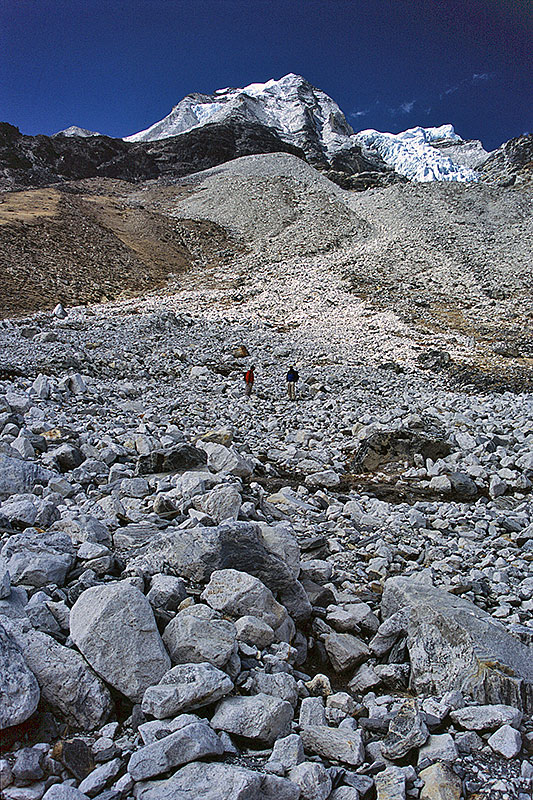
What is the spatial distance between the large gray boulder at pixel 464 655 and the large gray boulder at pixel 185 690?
5.18 ft

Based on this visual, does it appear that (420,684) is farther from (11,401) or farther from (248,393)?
(248,393)

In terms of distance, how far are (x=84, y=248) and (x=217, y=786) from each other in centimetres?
3273

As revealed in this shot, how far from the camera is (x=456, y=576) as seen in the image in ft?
16.5

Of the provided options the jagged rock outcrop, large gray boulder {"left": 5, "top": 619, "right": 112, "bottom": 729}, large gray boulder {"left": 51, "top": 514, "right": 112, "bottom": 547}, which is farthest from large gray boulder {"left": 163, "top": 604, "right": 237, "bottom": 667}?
the jagged rock outcrop

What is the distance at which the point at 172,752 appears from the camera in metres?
2.25

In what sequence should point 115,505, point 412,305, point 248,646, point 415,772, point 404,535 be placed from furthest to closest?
1. point 412,305
2. point 404,535
3. point 115,505
4. point 248,646
5. point 415,772

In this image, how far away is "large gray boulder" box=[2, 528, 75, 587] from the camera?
3.36 metres

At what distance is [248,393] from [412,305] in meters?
14.7

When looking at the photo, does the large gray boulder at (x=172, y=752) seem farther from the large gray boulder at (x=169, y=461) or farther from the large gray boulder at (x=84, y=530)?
the large gray boulder at (x=169, y=461)

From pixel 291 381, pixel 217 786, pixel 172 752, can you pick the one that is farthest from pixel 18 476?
pixel 291 381

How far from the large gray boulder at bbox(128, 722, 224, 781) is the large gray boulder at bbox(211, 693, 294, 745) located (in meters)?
0.20

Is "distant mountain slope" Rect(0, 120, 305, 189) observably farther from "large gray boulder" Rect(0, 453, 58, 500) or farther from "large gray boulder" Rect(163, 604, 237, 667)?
"large gray boulder" Rect(163, 604, 237, 667)

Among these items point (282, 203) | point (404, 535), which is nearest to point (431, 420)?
point (404, 535)

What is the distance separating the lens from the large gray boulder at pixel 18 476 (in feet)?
16.3
